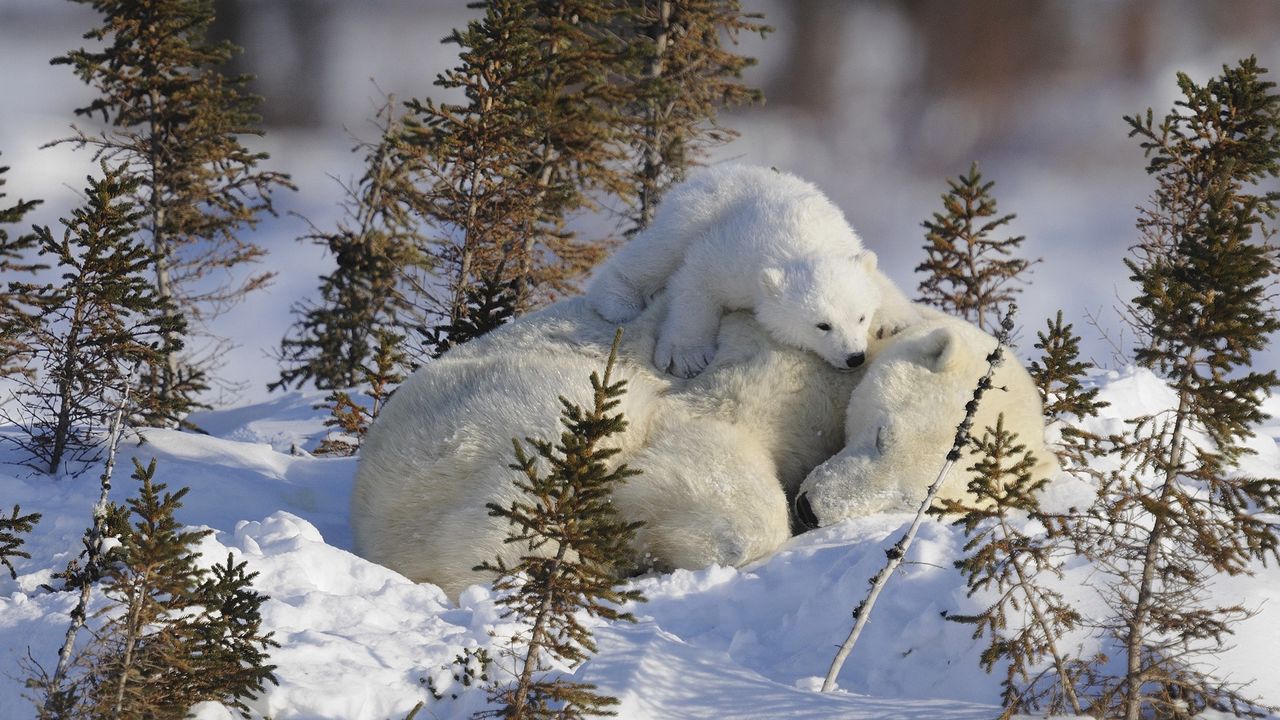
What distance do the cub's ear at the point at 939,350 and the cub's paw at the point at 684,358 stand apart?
1120mm

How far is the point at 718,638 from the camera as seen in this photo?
452 cm

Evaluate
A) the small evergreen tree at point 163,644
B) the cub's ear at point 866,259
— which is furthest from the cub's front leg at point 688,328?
the small evergreen tree at point 163,644

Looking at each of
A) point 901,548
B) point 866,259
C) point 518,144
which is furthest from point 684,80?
point 901,548

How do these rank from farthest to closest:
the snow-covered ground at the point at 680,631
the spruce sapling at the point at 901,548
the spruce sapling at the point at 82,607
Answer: the spruce sapling at the point at 901,548
the snow-covered ground at the point at 680,631
the spruce sapling at the point at 82,607

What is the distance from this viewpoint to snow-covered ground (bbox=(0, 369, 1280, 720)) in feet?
11.3

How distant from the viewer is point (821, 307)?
5.63 m

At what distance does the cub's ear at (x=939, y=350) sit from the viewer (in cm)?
520

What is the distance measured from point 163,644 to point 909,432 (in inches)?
134

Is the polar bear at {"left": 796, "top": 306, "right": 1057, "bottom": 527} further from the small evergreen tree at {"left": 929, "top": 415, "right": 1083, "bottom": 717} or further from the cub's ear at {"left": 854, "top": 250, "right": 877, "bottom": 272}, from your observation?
the small evergreen tree at {"left": 929, "top": 415, "right": 1083, "bottom": 717}

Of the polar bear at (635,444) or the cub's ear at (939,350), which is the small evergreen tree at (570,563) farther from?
the cub's ear at (939,350)

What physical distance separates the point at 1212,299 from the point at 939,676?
1.67m

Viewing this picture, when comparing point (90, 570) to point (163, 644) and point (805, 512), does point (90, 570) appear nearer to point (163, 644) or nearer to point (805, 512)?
point (163, 644)

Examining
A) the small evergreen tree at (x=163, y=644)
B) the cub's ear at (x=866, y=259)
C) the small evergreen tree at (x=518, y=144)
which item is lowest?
the small evergreen tree at (x=163, y=644)

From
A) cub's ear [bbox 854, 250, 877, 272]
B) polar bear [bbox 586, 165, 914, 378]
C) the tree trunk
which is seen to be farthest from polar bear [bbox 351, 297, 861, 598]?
the tree trunk
